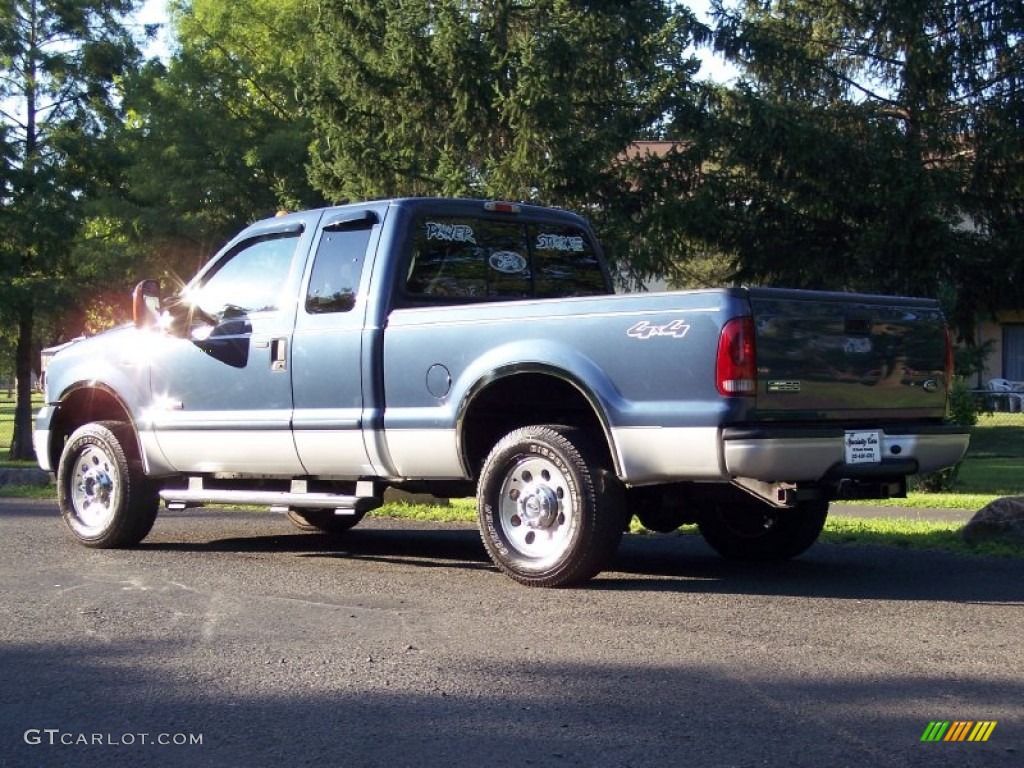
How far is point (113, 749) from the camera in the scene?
180 inches

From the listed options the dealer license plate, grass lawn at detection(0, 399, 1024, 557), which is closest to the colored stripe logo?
the dealer license plate

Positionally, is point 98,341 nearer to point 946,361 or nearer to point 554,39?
point 946,361

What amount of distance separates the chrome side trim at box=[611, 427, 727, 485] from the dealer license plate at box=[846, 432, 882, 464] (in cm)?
75

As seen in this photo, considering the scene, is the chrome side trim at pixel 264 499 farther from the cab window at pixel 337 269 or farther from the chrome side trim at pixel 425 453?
the cab window at pixel 337 269

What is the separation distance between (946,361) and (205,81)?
894 inches

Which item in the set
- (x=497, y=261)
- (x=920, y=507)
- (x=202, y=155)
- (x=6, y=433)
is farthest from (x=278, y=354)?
(x=6, y=433)

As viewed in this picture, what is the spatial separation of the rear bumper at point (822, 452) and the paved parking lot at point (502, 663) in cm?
67

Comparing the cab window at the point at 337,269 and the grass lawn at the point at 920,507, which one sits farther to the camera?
the grass lawn at the point at 920,507

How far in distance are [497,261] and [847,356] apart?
103 inches

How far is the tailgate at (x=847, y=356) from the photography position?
6914 millimetres

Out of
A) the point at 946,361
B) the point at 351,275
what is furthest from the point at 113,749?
the point at 946,361

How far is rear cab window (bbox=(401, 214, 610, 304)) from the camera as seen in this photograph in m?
8.58

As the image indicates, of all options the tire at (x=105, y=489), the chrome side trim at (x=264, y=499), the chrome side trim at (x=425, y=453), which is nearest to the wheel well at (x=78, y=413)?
the tire at (x=105, y=489)

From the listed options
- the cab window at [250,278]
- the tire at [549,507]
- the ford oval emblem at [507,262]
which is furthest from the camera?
the cab window at [250,278]
